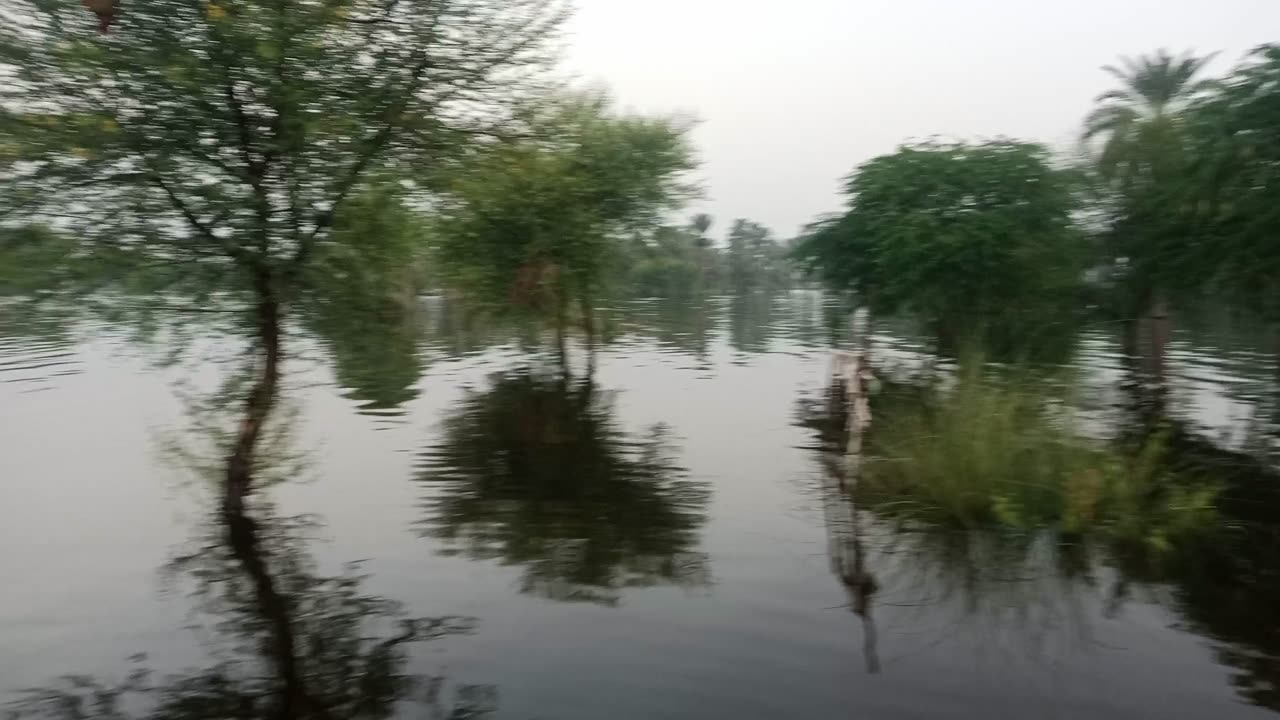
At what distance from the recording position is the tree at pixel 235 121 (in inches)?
339

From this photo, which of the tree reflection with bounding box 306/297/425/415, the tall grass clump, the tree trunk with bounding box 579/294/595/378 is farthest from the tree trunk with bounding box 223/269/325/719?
the tree trunk with bounding box 579/294/595/378

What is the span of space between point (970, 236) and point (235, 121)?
67.9 ft

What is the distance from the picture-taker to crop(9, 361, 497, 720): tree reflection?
6.62 meters

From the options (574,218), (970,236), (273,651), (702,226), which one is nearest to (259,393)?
(273,651)

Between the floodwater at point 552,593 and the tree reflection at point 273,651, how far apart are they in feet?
0.12

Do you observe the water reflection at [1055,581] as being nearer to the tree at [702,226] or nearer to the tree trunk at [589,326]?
the tree trunk at [589,326]

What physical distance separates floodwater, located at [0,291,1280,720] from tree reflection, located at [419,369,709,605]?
0.20 feet

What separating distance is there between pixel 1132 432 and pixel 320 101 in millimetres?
15498

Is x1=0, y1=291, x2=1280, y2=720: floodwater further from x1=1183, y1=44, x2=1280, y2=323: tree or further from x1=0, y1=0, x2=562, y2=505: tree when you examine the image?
x1=1183, y1=44, x2=1280, y2=323: tree

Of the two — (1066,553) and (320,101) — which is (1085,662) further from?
(320,101)

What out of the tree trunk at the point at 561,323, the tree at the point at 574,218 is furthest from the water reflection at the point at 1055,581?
the tree trunk at the point at 561,323

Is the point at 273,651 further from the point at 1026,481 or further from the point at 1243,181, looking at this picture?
the point at 1243,181

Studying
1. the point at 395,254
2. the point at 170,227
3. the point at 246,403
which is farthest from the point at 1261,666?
the point at 170,227

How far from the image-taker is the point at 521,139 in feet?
36.1
